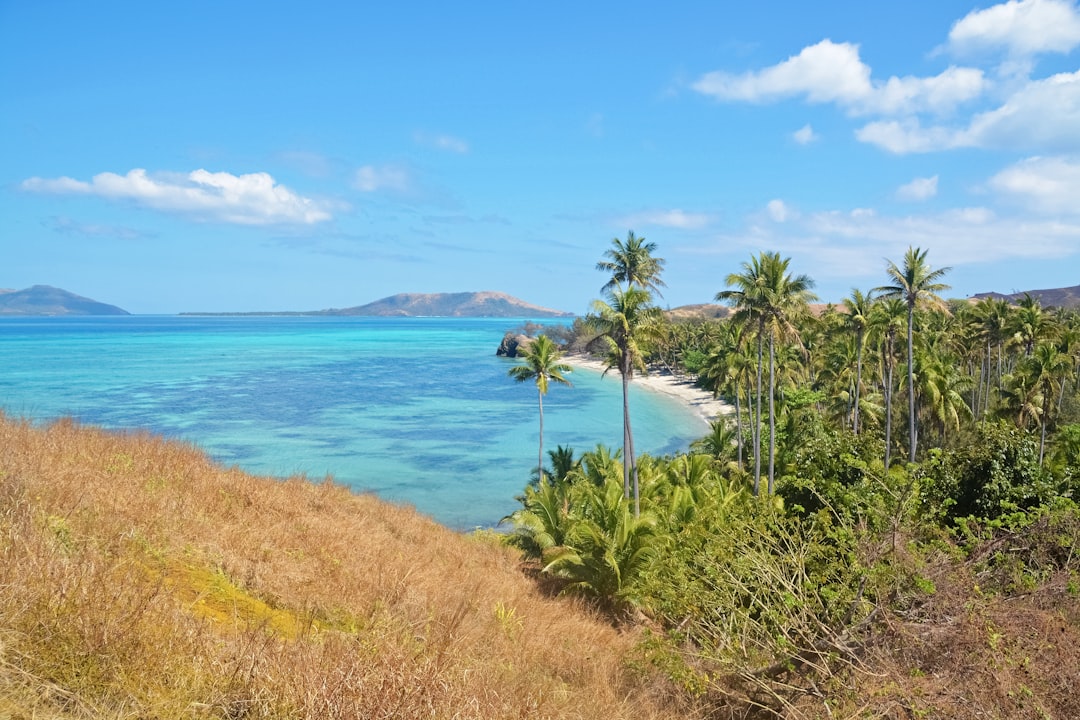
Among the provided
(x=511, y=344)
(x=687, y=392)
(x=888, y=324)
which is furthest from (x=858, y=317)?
(x=511, y=344)

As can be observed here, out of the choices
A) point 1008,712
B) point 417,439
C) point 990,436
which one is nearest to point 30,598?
point 1008,712

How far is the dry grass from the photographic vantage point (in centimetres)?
450

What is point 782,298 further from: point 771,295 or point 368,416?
point 368,416

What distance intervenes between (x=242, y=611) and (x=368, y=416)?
6689 cm

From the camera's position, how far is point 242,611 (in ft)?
24.4

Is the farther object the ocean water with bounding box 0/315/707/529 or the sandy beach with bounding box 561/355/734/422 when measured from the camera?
the sandy beach with bounding box 561/355/734/422

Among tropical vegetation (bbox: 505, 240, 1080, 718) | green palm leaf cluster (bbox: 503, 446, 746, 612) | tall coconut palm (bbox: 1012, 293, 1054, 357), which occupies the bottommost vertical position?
green palm leaf cluster (bbox: 503, 446, 746, 612)

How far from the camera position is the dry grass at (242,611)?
4.50m

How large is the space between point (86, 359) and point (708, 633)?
151m

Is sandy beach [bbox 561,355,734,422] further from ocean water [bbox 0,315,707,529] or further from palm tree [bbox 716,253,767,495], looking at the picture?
palm tree [bbox 716,253,767,495]

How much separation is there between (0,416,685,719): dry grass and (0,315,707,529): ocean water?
22.5 ft

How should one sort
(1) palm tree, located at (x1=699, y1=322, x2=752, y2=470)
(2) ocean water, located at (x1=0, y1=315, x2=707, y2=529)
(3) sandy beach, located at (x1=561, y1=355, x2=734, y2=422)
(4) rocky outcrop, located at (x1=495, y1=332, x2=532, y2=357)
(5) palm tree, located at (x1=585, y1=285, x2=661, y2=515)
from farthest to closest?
1. (4) rocky outcrop, located at (x1=495, y1=332, x2=532, y2=357)
2. (3) sandy beach, located at (x1=561, y1=355, x2=734, y2=422)
3. (2) ocean water, located at (x1=0, y1=315, x2=707, y2=529)
4. (1) palm tree, located at (x1=699, y1=322, x2=752, y2=470)
5. (5) palm tree, located at (x1=585, y1=285, x2=661, y2=515)

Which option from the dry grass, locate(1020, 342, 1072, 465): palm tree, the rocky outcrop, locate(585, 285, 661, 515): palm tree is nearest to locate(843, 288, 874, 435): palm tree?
locate(1020, 342, 1072, 465): palm tree

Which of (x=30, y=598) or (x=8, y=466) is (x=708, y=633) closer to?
(x=30, y=598)
